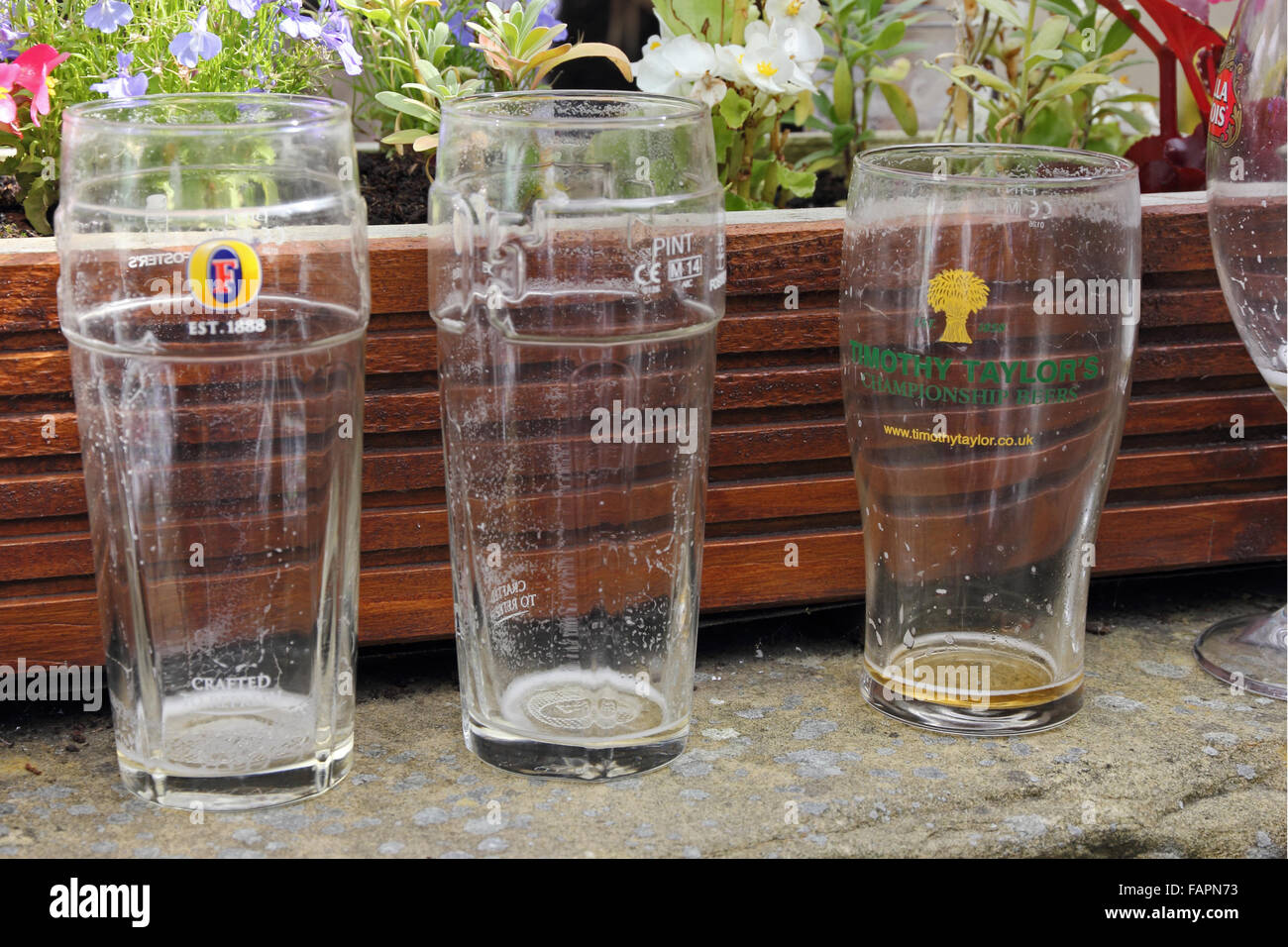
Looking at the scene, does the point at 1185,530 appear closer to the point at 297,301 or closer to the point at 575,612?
the point at 575,612

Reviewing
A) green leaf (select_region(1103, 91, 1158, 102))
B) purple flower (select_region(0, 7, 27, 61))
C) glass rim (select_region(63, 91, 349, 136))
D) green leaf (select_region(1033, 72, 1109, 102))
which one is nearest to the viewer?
glass rim (select_region(63, 91, 349, 136))

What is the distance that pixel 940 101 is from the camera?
1.70 metres

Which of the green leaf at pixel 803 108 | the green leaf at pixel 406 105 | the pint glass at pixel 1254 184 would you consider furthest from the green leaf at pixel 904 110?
the green leaf at pixel 406 105

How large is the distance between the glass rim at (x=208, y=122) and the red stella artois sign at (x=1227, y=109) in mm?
529

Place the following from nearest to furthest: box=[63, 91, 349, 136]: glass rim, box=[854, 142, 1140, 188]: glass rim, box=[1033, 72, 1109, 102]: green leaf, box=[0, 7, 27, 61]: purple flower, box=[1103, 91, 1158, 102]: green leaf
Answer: box=[63, 91, 349, 136]: glass rim
box=[854, 142, 1140, 188]: glass rim
box=[0, 7, 27, 61]: purple flower
box=[1033, 72, 1109, 102]: green leaf
box=[1103, 91, 1158, 102]: green leaf

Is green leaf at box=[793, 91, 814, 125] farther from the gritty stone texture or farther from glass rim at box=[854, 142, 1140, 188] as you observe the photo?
the gritty stone texture

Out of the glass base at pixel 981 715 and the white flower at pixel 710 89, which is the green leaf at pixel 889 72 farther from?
the glass base at pixel 981 715

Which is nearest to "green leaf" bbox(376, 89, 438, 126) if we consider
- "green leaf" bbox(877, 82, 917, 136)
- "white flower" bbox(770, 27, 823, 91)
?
"white flower" bbox(770, 27, 823, 91)

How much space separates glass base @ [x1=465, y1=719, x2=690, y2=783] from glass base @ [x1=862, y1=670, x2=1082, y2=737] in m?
0.15

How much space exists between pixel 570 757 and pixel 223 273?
32 centimetres

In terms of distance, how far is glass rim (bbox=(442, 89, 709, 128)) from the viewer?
743 millimetres

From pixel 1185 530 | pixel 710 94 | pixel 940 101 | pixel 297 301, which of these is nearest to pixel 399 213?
pixel 710 94

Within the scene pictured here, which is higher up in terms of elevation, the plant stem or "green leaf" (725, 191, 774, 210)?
the plant stem

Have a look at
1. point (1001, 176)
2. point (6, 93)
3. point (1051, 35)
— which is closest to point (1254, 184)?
point (1001, 176)
